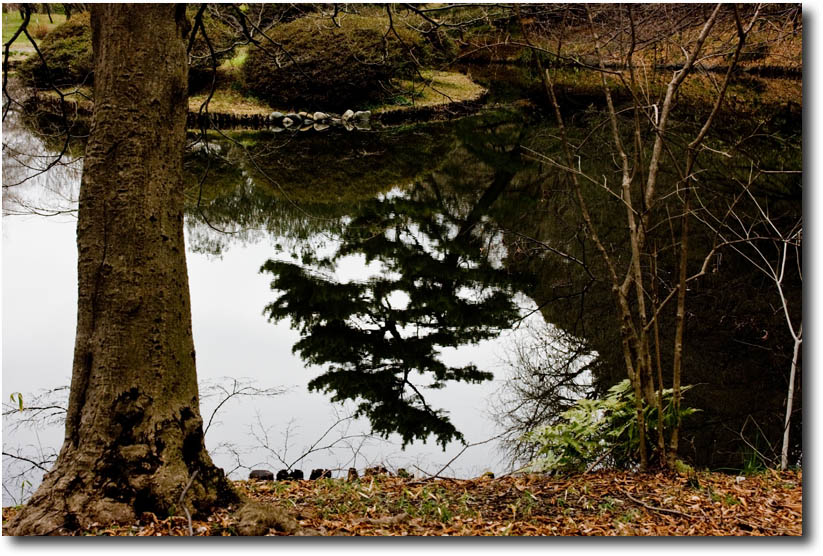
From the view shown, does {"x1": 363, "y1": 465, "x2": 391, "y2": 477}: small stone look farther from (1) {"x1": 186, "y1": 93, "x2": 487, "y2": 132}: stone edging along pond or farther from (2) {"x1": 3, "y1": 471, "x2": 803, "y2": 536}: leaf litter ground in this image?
(1) {"x1": 186, "y1": 93, "x2": 487, "y2": 132}: stone edging along pond

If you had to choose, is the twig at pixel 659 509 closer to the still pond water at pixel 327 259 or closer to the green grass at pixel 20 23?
the still pond water at pixel 327 259

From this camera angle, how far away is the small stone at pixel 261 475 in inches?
174

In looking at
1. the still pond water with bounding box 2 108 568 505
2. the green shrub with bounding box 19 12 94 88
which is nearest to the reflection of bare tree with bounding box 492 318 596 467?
the still pond water with bounding box 2 108 568 505

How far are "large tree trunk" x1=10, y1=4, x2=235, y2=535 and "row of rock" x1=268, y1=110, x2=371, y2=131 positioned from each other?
1463 cm

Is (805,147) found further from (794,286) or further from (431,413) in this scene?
(794,286)

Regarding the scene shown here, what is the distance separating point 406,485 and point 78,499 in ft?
5.62

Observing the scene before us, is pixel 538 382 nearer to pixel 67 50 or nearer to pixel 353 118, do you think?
pixel 353 118

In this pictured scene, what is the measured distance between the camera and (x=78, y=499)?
260 centimetres

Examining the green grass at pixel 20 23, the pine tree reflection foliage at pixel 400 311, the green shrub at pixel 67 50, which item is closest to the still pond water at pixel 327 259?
the pine tree reflection foliage at pixel 400 311

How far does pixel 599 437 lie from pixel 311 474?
1.90 m

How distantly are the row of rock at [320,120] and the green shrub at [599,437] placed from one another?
1398 cm

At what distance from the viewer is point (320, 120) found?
17578 mm

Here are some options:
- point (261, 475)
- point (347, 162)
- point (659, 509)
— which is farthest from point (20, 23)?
point (659, 509)

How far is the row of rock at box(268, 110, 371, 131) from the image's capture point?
1703 cm
